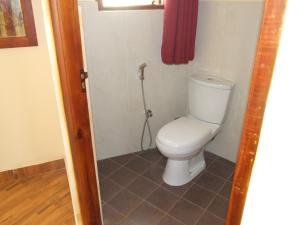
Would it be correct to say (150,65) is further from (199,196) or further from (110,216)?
(110,216)

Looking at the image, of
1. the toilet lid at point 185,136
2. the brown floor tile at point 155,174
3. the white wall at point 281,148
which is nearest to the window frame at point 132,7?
the toilet lid at point 185,136

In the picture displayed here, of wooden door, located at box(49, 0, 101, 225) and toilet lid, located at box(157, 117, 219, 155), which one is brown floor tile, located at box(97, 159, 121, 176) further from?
wooden door, located at box(49, 0, 101, 225)

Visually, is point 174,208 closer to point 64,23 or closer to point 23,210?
point 23,210

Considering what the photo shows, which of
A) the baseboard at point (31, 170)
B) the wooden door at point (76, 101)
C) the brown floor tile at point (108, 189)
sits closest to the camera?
the wooden door at point (76, 101)

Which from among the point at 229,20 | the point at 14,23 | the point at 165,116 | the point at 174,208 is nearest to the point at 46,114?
the point at 14,23

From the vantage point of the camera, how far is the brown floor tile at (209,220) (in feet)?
5.70

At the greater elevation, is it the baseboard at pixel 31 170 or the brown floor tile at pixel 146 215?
the baseboard at pixel 31 170

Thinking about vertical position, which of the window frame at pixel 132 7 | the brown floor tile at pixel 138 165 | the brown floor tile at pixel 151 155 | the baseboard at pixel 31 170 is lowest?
the brown floor tile at pixel 138 165

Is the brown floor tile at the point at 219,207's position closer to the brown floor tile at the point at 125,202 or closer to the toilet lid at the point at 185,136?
the toilet lid at the point at 185,136

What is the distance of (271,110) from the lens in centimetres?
49

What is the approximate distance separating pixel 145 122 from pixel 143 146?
27 centimetres

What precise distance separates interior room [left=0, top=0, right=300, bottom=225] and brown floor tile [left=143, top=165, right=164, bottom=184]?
0.01m

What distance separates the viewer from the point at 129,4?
2.04m

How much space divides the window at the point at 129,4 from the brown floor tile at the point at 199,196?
1.54 metres
